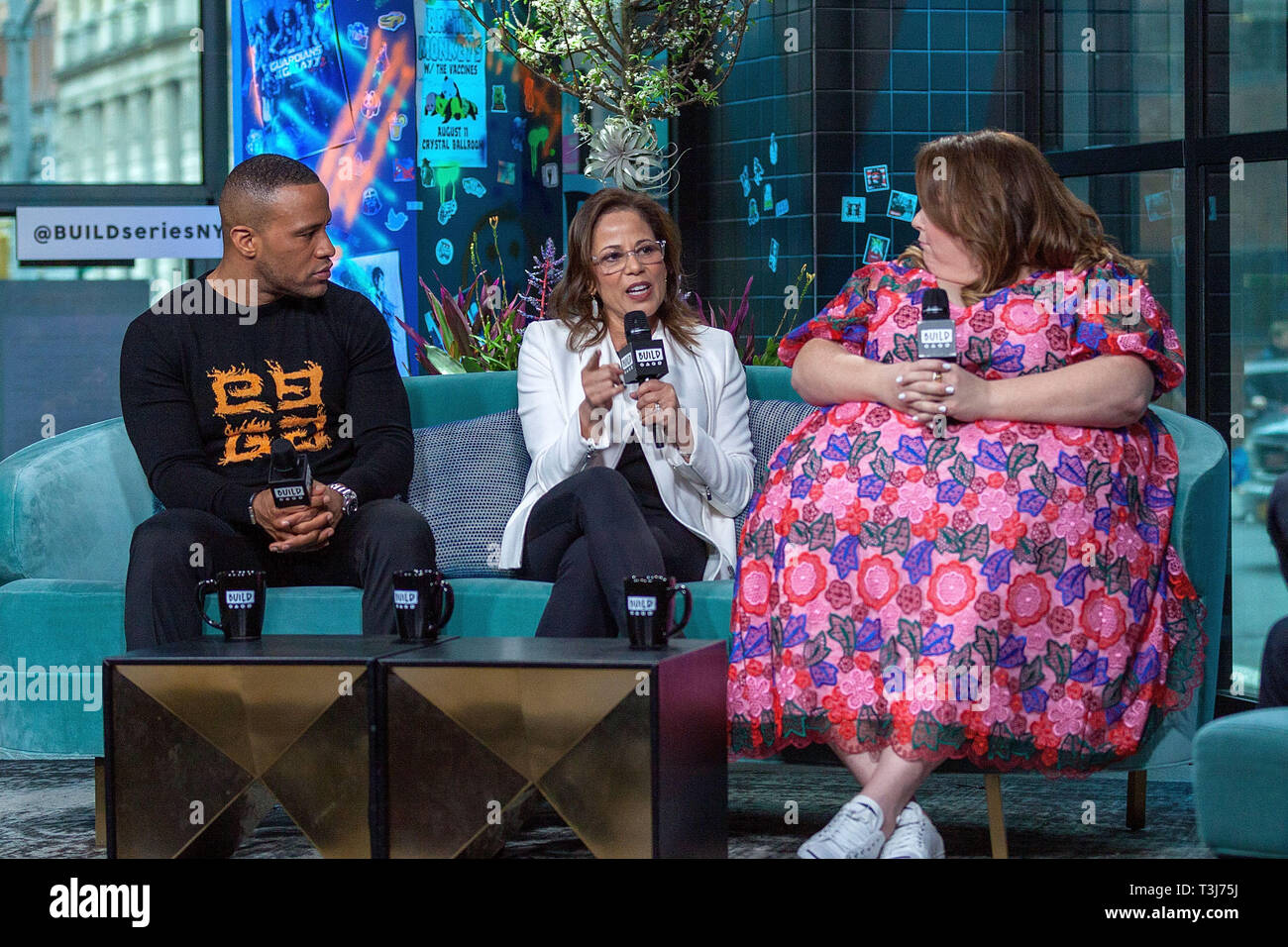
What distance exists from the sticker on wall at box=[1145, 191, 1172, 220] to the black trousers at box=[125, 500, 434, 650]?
2198 millimetres

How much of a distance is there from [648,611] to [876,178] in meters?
2.77

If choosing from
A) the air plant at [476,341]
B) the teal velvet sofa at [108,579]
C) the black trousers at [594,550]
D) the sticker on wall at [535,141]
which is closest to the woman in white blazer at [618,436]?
the black trousers at [594,550]

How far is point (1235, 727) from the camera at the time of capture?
1.54m

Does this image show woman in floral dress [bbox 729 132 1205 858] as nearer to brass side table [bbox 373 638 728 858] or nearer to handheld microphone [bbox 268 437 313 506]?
brass side table [bbox 373 638 728 858]

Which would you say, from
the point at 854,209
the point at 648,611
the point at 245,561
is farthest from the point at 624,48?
the point at 648,611

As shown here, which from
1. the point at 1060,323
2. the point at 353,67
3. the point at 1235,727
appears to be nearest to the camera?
the point at 1235,727

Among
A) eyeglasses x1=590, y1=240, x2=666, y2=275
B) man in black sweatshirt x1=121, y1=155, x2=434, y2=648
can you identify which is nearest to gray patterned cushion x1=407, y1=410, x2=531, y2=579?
man in black sweatshirt x1=121, y1=155, x2=434, y2=648

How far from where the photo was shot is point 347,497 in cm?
262

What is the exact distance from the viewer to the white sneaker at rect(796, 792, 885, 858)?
194 centimetres

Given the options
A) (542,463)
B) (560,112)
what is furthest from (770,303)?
(542,463)

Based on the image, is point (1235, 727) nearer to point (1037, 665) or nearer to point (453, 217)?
point (1037, 665)

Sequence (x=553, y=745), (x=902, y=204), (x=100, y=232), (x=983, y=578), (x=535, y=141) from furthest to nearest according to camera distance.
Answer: (x=100, y=232) → (x=535, y=141) → (x=902, y=204) → (x=983, y=578) → (x=553, y=745)

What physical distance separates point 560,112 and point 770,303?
0.95 meters

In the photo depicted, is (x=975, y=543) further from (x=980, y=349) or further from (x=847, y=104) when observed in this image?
(x=847, y=104)
